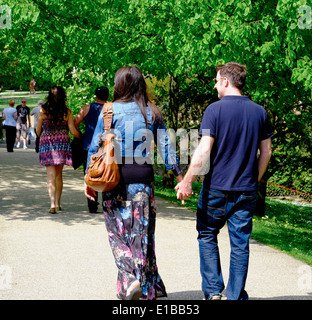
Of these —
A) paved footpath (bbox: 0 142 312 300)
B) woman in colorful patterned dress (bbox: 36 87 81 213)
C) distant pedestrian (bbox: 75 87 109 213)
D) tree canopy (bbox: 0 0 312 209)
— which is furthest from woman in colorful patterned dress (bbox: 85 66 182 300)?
woman in colorful patterned dress (bbox: 36 87 81 213)

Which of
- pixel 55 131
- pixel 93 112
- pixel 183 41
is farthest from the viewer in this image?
pixel 55 131

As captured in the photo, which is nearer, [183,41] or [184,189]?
[184,189]

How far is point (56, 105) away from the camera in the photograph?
8.27 m

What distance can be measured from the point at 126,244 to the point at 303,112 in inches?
337

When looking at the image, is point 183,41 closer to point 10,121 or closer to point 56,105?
point 56,105

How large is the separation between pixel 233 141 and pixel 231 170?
0.22 meters

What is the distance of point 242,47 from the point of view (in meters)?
7.41

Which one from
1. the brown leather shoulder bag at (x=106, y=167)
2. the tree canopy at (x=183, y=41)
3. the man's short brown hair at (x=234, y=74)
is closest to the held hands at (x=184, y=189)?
the brown leather shoulder bag at (x=106, y=167)

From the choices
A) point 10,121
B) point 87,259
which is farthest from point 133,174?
point 10,121

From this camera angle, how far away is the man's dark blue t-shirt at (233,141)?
4383mm

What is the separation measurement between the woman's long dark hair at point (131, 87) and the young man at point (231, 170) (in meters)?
0.52

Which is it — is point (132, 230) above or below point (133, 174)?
below

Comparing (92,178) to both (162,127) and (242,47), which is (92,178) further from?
(242,47)

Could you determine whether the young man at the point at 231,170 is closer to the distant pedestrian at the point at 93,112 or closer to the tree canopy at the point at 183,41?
the tree canopy at the point at 183,41
